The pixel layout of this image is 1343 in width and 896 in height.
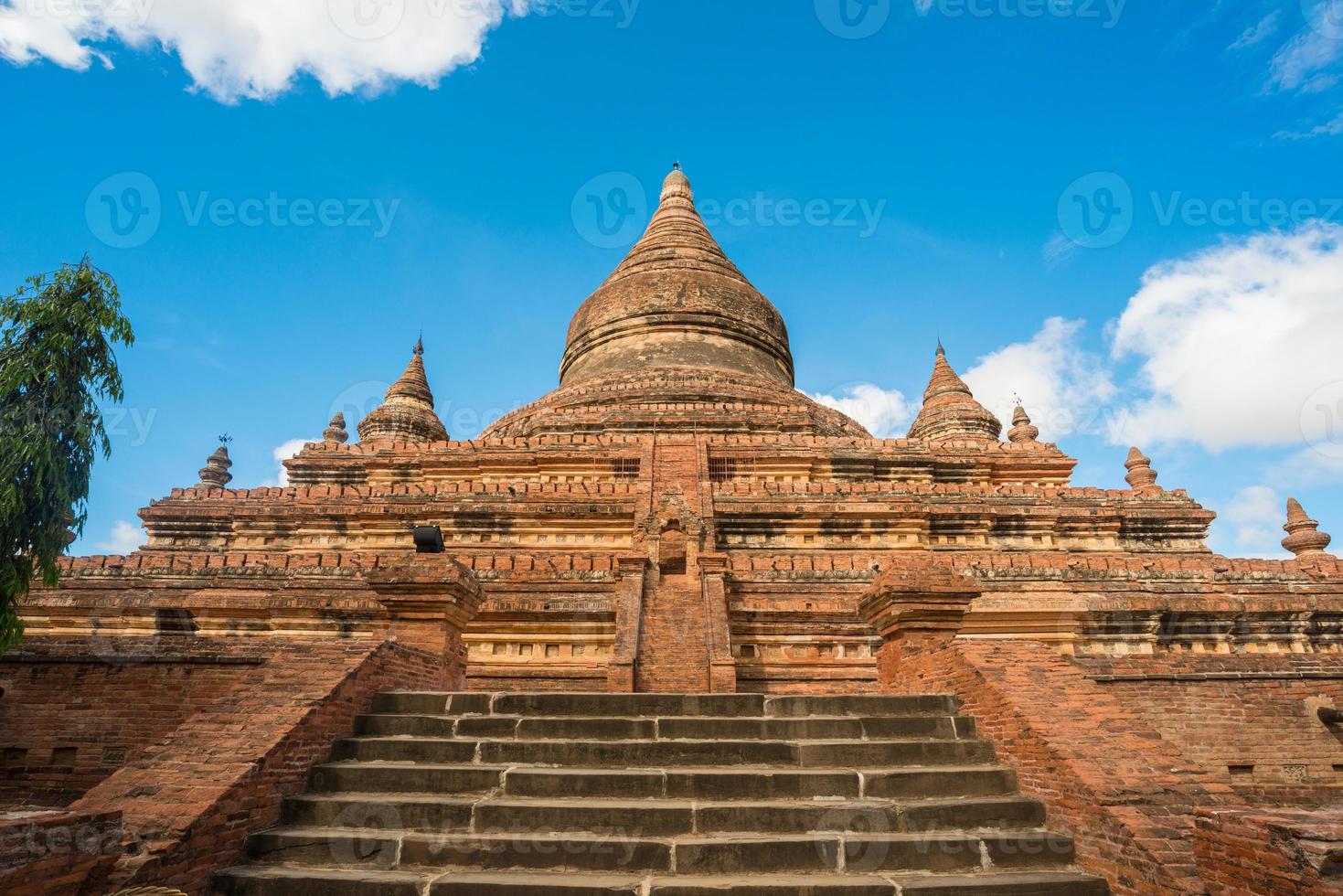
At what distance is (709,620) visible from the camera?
10625mm

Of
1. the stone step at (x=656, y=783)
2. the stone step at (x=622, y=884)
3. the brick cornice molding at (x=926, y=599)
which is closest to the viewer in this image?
the stone step at (x=622, y=884)

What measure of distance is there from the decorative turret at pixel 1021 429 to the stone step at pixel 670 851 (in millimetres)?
26678

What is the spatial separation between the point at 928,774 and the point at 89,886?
5.98 metres

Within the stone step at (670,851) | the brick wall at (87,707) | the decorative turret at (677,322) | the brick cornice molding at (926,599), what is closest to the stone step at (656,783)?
the stone step at (670,851)

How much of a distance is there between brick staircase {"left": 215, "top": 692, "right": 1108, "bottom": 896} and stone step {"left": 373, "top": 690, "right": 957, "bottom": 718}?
0.02 meters

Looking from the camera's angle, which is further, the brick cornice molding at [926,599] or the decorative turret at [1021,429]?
the decorative turret at [1021,429]

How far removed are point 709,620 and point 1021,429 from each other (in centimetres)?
2422

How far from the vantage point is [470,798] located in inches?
223

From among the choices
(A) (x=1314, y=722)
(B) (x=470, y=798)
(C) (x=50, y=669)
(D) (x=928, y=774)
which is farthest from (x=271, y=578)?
(A) (x=1314, y=722)

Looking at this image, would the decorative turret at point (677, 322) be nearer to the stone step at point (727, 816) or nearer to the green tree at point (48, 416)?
the green tree at point (48, 416)

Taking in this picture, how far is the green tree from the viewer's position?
7.58m

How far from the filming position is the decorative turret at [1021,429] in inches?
1145

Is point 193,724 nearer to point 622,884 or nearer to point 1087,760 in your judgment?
point 622,884

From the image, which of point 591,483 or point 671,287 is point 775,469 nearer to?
point 591,483
